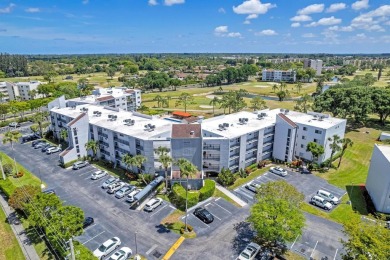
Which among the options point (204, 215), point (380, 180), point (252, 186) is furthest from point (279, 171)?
point (204, 215)

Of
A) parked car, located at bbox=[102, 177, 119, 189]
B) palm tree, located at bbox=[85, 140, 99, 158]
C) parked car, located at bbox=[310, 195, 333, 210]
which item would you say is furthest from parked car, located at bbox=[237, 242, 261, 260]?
palm tree, located at bbox=[85, 140, 99, 158]

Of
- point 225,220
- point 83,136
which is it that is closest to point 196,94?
point 83,136

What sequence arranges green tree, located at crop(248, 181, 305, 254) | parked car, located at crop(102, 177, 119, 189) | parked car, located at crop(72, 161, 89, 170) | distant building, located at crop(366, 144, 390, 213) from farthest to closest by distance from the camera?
parked car, located at crop(72, 161, 89, 170) < parked car, located at crop(102, 177, 119, 189) < distant building, located at crop(366, 144, 390, 213) < green tree, located at crop(248, 181, 305, 254)

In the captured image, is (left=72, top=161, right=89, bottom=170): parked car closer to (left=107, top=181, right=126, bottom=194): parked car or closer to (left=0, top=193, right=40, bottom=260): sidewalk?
(left=107, top=181, right=126, bottom=194): parked car

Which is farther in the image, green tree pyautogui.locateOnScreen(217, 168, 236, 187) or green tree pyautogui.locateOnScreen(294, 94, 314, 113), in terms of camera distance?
green tree pyautogui.locateOnScreen(294, 94, 314, 113)

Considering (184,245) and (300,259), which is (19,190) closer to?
(184,245)

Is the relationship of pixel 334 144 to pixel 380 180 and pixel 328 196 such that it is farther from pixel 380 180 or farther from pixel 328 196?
pixel 328 196

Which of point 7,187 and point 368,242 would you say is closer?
point 368,242
